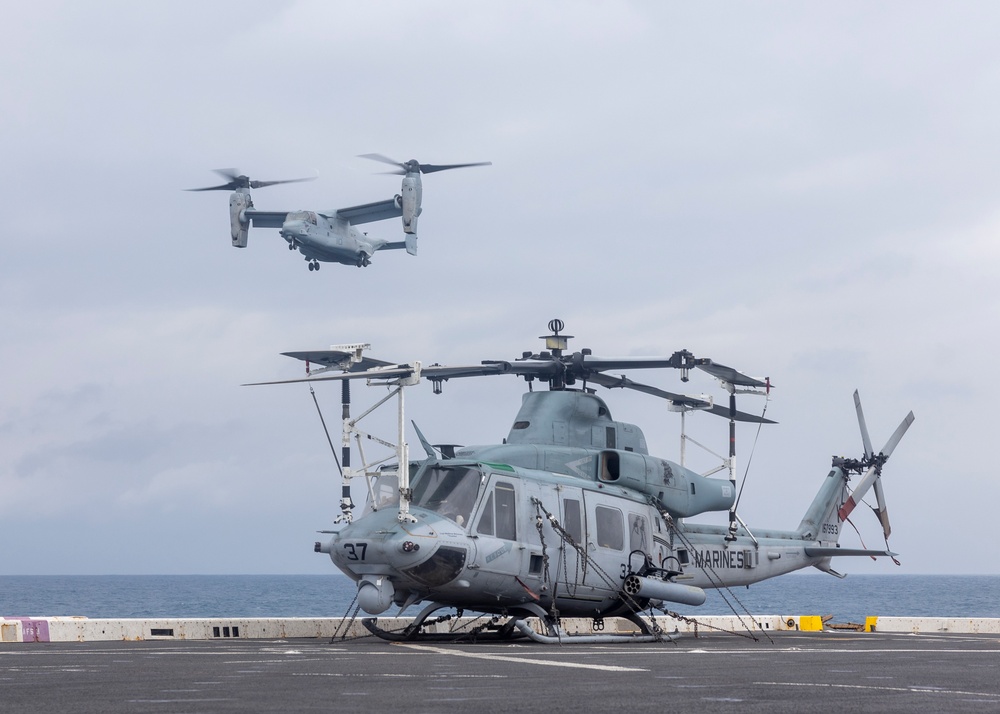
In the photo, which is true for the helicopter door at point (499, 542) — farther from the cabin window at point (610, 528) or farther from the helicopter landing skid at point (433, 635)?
the cabin window at point (610, 528)

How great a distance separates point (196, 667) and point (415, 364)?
7082mm

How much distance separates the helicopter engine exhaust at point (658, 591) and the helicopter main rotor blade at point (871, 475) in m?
9.06

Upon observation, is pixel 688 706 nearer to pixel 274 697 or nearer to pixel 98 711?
pixel 274 697

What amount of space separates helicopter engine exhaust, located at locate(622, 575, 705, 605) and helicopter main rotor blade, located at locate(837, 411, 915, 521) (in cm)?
906

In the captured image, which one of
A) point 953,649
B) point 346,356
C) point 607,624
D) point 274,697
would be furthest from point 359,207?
point 274,697

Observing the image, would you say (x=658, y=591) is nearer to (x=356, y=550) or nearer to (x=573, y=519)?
(x=573, y=519)

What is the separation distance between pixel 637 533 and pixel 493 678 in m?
11.5

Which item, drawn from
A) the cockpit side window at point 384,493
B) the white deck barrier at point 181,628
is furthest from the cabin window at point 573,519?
the cockpit side window at point 384,493

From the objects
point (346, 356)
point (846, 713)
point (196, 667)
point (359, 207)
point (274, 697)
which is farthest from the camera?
point (359, 207)

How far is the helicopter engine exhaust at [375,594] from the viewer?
66.1ft

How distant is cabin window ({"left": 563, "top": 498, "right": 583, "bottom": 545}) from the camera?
22.8 meters

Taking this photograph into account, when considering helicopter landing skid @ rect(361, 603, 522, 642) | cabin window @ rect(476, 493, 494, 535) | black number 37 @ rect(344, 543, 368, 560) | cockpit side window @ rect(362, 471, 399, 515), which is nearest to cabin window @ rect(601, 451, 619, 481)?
cabin window @ rect(476, 493, 494, 535)

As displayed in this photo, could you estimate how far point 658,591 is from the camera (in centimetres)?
→ 2327

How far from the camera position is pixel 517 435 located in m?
25.1
